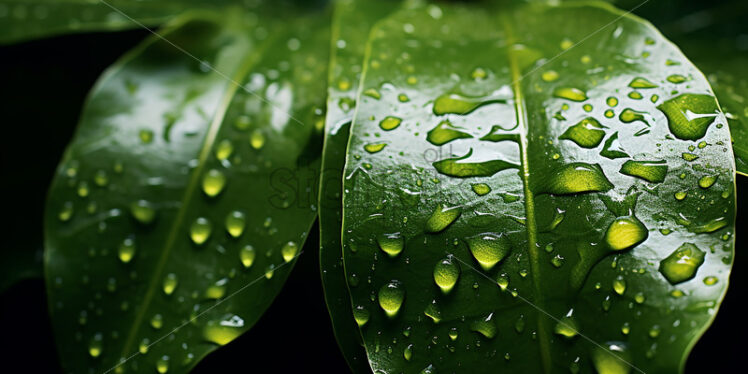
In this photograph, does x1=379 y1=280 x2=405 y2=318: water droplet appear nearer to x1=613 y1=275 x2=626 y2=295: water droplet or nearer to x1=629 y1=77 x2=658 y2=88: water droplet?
x1=613 y1=275 x2=626 y2=295: water droplet

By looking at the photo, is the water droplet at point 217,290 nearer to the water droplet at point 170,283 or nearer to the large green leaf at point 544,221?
the water droplet at point 170,283

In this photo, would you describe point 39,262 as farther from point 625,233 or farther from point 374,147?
point 625,233

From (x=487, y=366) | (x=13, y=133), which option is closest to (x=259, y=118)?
(x=487, y=366)

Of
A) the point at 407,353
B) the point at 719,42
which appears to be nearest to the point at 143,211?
the point at 407,353

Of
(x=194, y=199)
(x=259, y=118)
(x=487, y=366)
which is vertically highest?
(x=259, y=118)

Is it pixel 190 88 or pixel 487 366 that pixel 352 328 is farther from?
pixel 190 88

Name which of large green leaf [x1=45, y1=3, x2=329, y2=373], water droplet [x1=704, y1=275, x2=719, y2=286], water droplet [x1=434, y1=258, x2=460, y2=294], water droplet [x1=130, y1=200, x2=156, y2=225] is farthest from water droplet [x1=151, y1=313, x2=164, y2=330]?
water droplet [x1=704, y1=275, x2=719, y2=286]

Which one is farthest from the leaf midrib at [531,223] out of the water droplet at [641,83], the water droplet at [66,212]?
the water droplet at [66,212]
